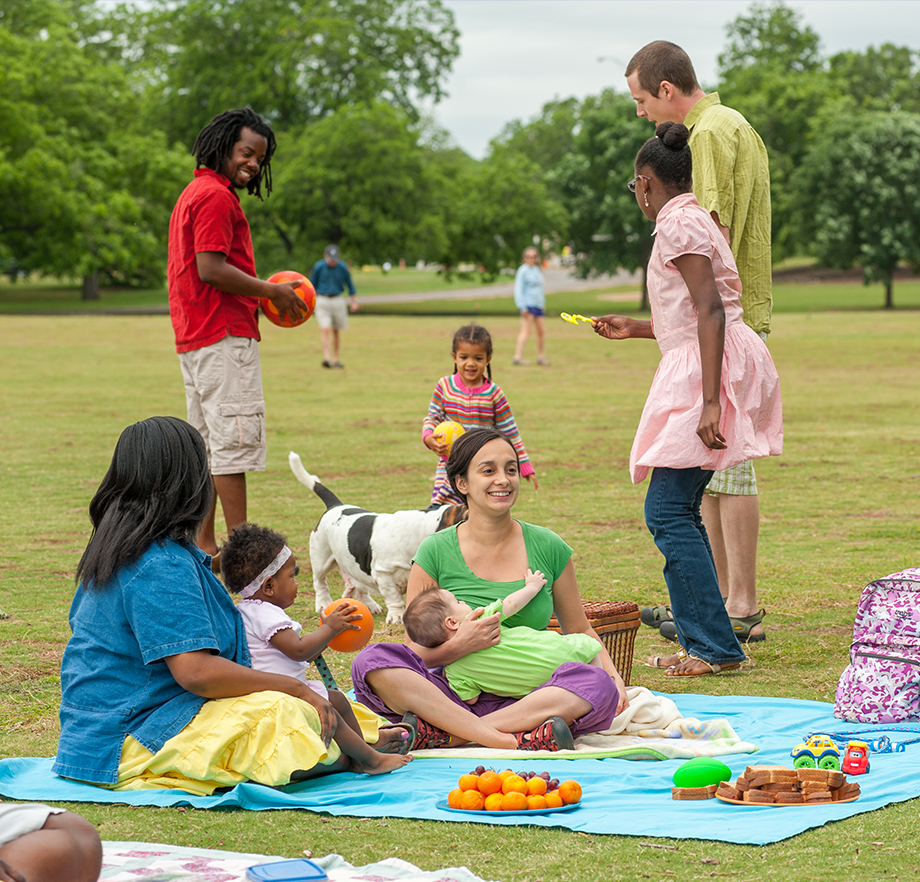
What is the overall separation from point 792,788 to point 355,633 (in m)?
1.55

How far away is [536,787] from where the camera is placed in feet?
12.1

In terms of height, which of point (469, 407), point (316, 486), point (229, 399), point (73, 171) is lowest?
point (316, 486)

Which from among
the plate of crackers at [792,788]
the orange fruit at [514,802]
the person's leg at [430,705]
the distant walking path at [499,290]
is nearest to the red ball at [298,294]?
the person's leg at [430,705]

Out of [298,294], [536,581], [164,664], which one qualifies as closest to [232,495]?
[298,294]

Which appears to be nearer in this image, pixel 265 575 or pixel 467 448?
pixel 265 575

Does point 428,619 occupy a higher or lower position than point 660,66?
lower

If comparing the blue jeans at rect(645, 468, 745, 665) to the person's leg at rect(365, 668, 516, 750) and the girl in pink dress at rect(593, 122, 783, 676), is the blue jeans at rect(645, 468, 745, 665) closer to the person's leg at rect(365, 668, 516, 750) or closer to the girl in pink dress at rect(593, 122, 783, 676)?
the girl in pink dress at rect(593, 122, 783, 676)

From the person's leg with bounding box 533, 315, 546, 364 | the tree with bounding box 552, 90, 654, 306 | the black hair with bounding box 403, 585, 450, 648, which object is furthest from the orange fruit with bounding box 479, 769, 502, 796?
the tree with bounding box 552, 90, 654, 306

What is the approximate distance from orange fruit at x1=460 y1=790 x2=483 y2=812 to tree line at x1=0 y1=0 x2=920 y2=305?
41393 mm

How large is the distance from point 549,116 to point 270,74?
140ft

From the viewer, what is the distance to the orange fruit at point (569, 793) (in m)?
3.70

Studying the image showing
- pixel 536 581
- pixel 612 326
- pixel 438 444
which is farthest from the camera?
pixel 438 444

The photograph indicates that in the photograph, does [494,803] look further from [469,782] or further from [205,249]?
[205,249]

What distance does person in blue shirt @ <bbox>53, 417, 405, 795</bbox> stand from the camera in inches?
146
